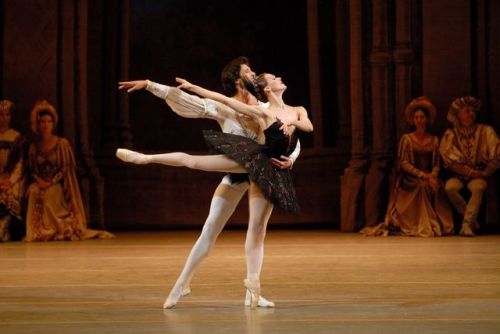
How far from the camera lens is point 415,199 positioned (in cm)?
952

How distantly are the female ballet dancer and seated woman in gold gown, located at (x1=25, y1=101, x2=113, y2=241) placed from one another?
4.72m

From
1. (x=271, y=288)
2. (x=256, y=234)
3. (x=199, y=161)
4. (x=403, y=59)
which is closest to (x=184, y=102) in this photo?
(x=199, y=161)

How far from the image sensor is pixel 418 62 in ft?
33.2

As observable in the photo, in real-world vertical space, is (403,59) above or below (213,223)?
above

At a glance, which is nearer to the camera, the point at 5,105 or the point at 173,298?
the point at 173,298

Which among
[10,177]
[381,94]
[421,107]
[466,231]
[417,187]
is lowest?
[466,231]

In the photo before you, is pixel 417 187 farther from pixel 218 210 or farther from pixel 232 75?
pixel 218 210

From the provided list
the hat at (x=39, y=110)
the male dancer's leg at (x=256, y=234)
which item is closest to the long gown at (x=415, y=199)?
the hat at (x=39, y=110)

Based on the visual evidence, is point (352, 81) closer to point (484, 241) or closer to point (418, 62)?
point (418, 62)

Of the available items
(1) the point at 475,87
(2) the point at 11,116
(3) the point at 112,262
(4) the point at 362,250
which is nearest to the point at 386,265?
(4) the point at 362,250

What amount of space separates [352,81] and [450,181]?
5.47 feet

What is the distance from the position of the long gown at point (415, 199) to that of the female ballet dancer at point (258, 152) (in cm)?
470

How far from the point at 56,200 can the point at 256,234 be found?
5071 millimetres

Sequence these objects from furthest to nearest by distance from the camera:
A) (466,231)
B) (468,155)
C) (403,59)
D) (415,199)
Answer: (403,59) → (415,199) → (468,155) → (466,231)
